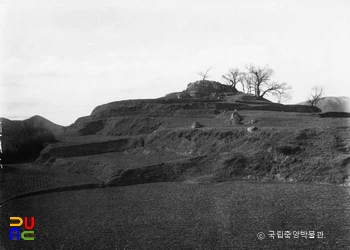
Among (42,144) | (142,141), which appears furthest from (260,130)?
A: (42,144)

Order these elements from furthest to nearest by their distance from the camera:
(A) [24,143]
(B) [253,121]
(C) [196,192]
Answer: (A) [24,143] → (B) [253,121] → (C) [196,192]

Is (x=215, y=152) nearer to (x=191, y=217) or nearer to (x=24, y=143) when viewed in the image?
(x=191, y=217)

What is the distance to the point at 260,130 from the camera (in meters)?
31.9

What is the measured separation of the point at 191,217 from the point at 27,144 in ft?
133

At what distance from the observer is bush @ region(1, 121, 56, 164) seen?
1994 inches

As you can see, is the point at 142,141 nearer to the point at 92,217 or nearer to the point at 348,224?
the point at 92,217

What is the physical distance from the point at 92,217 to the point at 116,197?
4.59m

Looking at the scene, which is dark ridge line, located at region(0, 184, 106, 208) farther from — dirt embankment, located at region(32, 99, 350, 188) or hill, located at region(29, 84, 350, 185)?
dirt embankment, located at region(32, 99, 350, 188)

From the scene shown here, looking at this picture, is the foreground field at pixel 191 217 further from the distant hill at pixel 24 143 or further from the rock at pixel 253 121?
the distant hill at pixel 24 143

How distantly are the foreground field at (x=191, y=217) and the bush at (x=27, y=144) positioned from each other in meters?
27.1

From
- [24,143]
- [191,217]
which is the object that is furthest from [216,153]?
[24,143]

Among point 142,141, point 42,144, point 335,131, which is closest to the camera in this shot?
point 335,131

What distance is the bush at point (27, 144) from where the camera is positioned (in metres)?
50.7

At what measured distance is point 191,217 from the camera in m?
18.9
